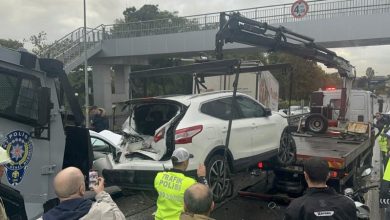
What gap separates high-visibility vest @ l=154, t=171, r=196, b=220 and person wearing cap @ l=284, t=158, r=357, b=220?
0.99 m

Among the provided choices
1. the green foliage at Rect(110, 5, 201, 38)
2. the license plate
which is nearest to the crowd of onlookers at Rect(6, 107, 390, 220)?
the license plate

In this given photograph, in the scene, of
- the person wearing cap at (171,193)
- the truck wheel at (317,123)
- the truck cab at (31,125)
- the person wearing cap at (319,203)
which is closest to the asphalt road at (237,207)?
the truck wheel at (317,123)

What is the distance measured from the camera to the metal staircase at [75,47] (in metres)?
25.1

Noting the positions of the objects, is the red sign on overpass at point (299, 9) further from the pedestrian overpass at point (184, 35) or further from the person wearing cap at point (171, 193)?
the person wearing cap at point (171, 193)

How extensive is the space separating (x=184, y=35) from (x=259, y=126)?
17.9 metres

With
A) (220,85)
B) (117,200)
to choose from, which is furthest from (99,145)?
(220,85)

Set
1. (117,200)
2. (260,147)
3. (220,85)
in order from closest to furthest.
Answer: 1. (260,147)
2. (117,200)
3. (220,85)

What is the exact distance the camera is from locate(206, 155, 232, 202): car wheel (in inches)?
229

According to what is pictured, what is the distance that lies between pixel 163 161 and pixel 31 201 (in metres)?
1.86

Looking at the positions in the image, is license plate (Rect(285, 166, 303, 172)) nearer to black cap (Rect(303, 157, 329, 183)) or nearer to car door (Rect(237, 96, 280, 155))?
car door (Rect(237, 96, 280, 155))

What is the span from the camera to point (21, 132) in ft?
15.5

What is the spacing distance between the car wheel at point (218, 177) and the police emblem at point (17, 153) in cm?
240

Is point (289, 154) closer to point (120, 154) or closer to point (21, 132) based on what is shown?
point (120, 154)

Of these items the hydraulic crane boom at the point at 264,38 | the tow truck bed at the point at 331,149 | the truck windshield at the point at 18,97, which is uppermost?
the hydraulic crane boom at the point at 264,38
